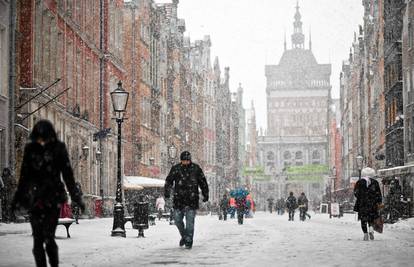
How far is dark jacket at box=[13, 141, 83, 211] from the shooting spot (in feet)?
27.3

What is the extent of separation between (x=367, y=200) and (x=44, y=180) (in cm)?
1136

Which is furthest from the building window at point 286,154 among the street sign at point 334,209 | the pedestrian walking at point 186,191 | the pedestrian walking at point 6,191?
the pedestrian walking at point 186,191

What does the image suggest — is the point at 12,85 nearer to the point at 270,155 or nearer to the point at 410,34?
the point at 410,34

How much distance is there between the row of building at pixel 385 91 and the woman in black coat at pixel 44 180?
27.0m

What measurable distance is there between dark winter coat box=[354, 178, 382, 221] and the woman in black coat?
1098 centimetres

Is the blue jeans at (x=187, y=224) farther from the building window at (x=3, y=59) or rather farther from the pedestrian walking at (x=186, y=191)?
the building window at (x=3, y=59)

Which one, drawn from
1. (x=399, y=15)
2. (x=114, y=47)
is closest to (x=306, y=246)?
(x=114, y=47)

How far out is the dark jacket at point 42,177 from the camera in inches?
328

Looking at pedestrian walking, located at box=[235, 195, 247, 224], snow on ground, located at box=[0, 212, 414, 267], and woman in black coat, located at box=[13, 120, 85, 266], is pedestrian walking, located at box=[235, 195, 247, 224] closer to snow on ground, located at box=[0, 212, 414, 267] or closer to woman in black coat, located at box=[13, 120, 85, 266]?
snow on ground, located at box=[0, 212, 414, 267]

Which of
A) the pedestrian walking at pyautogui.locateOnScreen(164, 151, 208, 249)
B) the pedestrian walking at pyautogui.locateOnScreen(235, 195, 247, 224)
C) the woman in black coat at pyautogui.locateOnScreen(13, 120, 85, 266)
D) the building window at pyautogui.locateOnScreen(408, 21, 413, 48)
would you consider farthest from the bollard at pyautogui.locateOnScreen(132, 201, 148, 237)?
the building window at pyautogui.locateOnScreen(408, 21, 413, 48)

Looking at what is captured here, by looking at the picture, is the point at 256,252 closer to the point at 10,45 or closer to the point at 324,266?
the point at 324,266

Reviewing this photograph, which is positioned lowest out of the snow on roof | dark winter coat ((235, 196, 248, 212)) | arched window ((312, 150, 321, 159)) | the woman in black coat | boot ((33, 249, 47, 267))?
boot ((33, 249, 47, 267))

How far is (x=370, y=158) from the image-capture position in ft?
227

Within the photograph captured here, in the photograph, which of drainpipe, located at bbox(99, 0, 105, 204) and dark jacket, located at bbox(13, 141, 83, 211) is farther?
drainpipe, located at bbox(99, 0, 105, 204)
